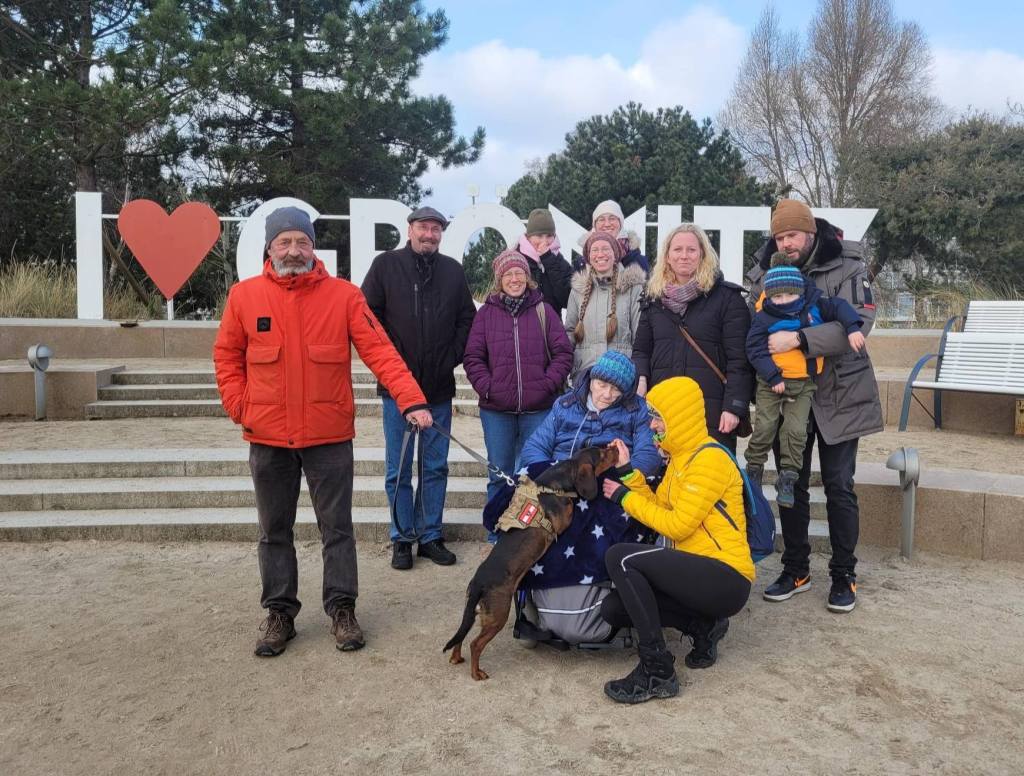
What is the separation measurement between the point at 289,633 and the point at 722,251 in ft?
26.4

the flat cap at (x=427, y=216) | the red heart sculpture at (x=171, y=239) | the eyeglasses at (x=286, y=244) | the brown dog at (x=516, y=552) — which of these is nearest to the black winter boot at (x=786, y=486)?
the brown dog at (x=516, y=552)

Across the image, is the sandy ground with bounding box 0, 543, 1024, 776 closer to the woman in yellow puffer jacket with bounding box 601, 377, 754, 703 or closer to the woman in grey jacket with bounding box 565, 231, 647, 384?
the woman in yellow puffer jacket with bounding box 601, 377, 754, 703

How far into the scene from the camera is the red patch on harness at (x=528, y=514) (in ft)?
10.7

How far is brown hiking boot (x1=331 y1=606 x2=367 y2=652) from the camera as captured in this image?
11.5ft

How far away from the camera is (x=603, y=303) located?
4.61m

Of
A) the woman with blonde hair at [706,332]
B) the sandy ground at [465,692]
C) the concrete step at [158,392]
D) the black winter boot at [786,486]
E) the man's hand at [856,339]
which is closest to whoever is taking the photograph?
the sandy ground at [465,692]

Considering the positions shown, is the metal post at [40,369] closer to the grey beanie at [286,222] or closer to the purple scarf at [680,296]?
the grey beanie at [286,222]

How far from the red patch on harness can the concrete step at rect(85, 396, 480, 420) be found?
473cm

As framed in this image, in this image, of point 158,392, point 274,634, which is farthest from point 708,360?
point 158,392

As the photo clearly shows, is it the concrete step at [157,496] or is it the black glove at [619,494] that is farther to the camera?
the concrete step at [157,496]

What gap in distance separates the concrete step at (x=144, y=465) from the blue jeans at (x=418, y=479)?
1.20 m

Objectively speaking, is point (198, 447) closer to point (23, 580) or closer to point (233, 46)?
point (23, 580)

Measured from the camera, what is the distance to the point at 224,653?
3.48 metres

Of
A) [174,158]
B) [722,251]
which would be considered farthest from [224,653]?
[174,158]
